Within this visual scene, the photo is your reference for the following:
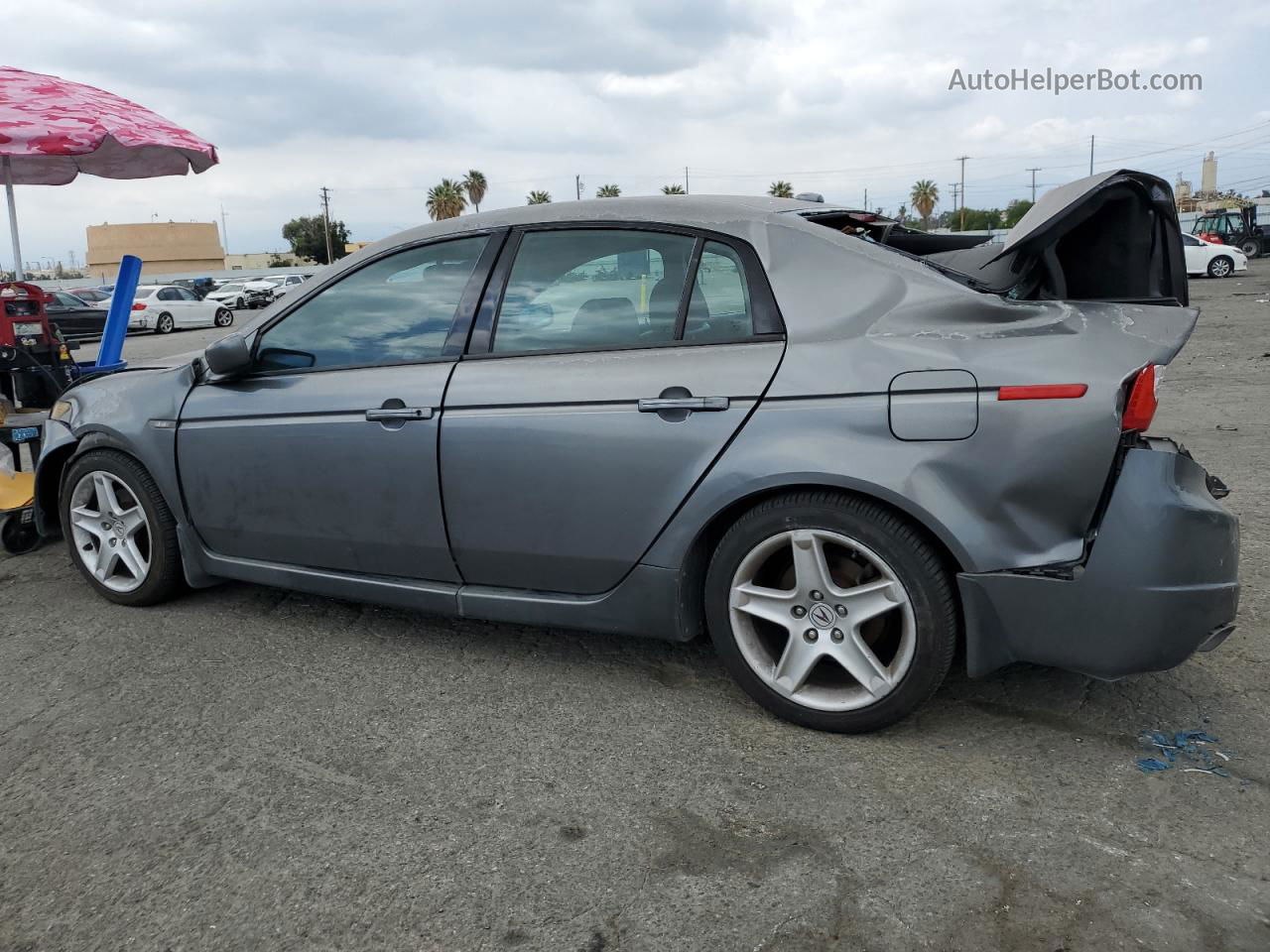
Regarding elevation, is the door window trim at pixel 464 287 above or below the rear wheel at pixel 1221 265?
below

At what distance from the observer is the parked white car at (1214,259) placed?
27125 millimetres

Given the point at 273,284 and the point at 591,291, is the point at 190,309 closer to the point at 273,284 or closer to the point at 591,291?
the point at 273,284

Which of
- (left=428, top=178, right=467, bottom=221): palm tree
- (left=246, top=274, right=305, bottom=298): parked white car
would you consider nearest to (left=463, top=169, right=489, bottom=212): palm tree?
(left=428, top=178, right=467, bottom=221): palm tree

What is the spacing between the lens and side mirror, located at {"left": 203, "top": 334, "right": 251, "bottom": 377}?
364 cm

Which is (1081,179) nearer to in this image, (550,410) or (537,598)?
(550,410)

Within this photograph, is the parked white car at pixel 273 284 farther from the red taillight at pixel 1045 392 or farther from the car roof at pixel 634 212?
the red taillight at pixel 1045 392

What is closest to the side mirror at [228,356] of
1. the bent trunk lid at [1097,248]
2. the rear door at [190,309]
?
the bent trunk lid at [1097,248]

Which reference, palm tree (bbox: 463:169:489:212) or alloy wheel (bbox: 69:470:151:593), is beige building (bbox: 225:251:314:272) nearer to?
palm tree (bbox: 463:169:489:212)

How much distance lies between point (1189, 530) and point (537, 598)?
1.92 m

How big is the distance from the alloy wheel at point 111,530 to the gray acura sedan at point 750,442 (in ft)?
1.25

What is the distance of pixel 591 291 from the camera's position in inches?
127

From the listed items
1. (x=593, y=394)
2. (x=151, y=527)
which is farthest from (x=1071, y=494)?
(x=151, y=527)

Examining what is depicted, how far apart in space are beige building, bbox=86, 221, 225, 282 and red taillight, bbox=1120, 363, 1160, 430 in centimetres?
8473

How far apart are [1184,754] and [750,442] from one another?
1502mm
